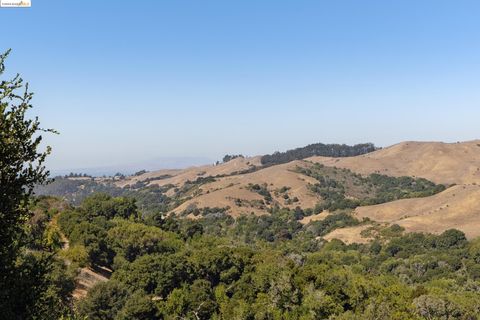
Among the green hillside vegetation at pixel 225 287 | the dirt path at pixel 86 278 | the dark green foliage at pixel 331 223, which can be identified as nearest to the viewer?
the green hillside vegetation at pixel 225 287

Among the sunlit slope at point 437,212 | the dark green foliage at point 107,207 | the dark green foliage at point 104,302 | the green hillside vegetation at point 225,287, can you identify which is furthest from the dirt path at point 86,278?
the sunlit slope at point 437,212

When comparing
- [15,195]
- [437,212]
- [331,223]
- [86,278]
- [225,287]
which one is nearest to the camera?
[15,195]

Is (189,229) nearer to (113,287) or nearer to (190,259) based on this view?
(190,259)

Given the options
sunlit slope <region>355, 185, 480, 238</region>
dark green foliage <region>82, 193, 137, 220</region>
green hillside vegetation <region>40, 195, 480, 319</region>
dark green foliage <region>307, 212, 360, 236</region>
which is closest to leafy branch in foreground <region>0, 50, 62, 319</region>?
green hillside vegetation <region>40, 195, 480, 319</region>

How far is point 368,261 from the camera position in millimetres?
112312

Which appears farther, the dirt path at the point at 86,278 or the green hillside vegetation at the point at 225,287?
the dirt path at the point at 86,278

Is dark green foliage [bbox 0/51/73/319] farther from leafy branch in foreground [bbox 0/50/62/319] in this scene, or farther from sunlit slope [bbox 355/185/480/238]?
sunlit slope [bbox 355/185/480/238]

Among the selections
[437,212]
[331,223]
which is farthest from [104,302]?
[437,212]

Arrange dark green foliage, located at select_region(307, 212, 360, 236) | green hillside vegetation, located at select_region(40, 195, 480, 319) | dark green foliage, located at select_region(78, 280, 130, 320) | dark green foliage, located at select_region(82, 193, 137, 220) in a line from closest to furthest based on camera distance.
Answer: dark green foliage, located at select_region(78, 280, 130, 320)
green hillside vegetation, located at select_region(40, 195, 480, 319)
dark green foliage, located at select_region(82, 193, 137, 220)
dark green foliage, located at select_region(307, 212, 360, 236)

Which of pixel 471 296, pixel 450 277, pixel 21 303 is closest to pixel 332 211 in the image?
pixel 450 277

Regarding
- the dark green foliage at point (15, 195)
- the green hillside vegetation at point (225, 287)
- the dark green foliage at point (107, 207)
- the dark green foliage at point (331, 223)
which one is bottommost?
the dark green foliage at point (331, 223)

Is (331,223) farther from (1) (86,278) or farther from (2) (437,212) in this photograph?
(1) (86,278)

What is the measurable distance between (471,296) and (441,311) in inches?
716

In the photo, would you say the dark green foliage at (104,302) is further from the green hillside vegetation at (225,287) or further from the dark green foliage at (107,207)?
the dark green foliage at (107,207)
